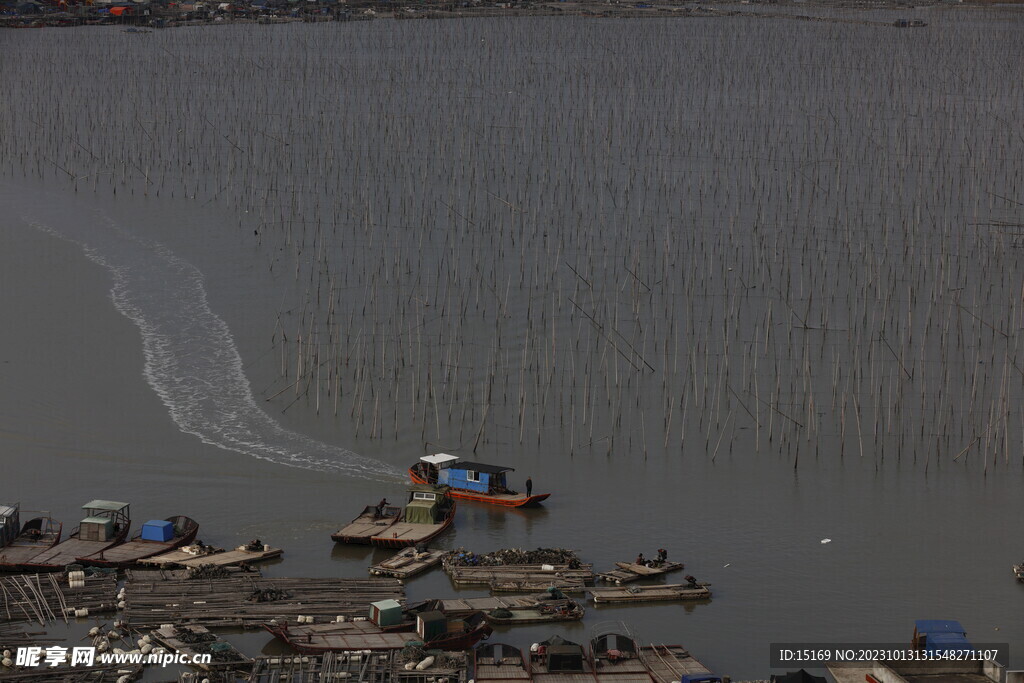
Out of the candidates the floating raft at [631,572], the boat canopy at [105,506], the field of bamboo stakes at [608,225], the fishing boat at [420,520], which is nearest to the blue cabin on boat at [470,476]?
the fishing boat at [420,520]

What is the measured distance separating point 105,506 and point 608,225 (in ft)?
102

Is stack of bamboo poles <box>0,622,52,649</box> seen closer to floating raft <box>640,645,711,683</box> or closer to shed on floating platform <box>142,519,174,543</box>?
shed on floating platform <box>142,519,174,543</box>

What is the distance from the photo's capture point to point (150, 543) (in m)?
35.6

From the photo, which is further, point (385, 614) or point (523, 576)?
point (523, 576)

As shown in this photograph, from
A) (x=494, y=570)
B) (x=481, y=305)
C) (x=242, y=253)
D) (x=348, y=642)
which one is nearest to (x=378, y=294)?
(x=481, y=305)

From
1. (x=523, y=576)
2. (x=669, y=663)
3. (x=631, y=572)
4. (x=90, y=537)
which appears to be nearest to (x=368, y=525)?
(x=523, y=576)

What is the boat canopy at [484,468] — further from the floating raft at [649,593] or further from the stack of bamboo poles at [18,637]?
the stack of bamboo poles at [18,637]

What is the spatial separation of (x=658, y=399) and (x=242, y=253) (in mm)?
22393

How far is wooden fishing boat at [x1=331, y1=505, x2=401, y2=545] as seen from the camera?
1433 inches

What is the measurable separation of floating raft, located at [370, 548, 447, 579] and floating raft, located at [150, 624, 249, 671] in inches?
199

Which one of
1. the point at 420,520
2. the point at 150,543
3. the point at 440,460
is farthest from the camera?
the point at 440,460

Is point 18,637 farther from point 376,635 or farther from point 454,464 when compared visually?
point 454,464

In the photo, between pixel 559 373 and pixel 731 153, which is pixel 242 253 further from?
pixel 731 153
